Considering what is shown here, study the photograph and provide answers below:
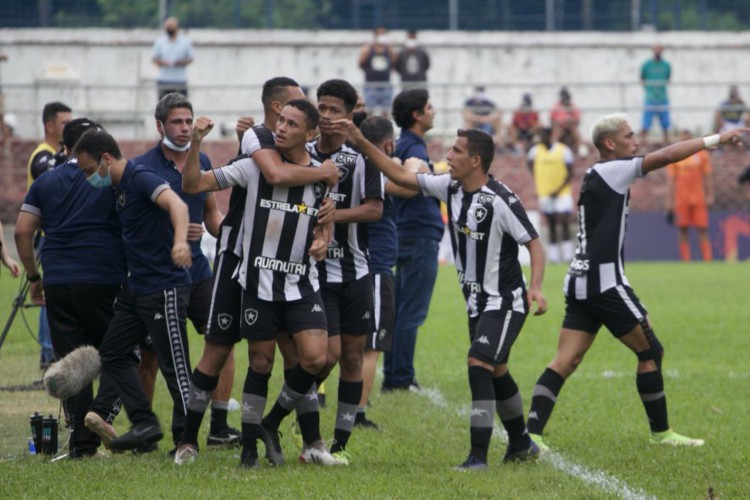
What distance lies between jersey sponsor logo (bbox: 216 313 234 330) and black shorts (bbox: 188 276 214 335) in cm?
77

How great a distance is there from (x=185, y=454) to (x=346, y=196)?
1.91 m

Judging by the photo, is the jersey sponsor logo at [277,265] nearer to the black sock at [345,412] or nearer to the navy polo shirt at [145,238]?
the navy polo shirt at [145,238]

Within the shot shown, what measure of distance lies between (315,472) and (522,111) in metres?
21.3

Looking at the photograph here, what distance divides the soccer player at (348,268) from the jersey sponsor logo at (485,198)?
2.11 feet

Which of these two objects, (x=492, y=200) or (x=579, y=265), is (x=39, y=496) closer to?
(x=492, y=200)

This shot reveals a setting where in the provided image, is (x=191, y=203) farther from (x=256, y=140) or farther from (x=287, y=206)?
(x=287, y=206)

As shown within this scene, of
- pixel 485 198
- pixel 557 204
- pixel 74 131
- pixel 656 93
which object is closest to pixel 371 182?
pixel 485 198

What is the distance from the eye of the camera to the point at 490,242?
780 cm

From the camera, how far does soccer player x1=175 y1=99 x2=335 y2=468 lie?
7.44m

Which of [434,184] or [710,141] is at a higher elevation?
[710,141]

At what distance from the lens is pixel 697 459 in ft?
26.5

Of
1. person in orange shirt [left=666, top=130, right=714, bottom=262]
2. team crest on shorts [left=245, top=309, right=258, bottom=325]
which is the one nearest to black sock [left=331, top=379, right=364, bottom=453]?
team crest on shorts [left=245, top=309, right=258, bottom=325]

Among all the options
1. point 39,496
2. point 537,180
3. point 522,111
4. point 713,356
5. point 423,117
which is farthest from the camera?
point 522,111

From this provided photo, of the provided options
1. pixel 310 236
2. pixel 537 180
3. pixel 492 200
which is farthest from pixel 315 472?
pixel 537 180
